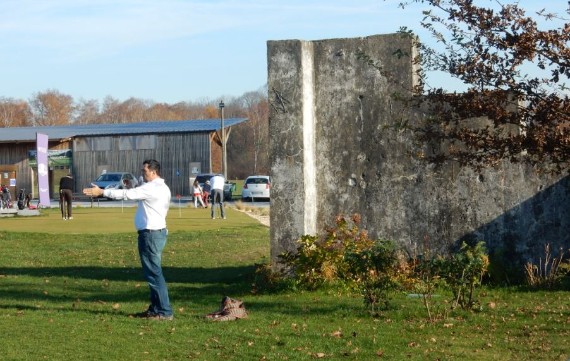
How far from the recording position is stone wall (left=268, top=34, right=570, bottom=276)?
15.2 meters

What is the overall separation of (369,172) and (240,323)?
14.4 ft

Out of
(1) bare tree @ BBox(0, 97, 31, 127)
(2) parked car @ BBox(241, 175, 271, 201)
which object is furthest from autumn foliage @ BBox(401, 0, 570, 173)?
(1) bare tree @ BBox(0, 97, 31, 127)

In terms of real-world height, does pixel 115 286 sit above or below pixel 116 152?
below

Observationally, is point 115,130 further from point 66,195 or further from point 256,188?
point 66,195

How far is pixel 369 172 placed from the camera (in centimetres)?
1562

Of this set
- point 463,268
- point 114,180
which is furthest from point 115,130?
point 463,268

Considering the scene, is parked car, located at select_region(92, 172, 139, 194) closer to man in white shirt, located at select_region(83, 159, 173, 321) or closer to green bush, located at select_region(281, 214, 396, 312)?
green bush, located at select_region(281, 214, 396, 312)

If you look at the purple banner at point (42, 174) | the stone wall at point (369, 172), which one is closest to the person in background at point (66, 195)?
the purple banner at point (42, 174)

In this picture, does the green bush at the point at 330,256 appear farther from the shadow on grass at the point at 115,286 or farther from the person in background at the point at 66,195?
the person in background at the point at 66,195

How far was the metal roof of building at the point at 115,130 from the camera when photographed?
71438 millimetres

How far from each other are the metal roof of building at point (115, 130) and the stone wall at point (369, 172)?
55742 millimetres

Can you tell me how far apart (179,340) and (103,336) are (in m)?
0.91

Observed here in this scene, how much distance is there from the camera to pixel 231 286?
16.0 m

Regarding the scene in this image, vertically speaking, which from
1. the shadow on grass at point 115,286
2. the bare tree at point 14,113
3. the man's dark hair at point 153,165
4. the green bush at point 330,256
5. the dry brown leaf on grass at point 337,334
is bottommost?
the dry brown leaf on grass at point 337,334
